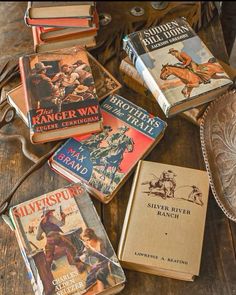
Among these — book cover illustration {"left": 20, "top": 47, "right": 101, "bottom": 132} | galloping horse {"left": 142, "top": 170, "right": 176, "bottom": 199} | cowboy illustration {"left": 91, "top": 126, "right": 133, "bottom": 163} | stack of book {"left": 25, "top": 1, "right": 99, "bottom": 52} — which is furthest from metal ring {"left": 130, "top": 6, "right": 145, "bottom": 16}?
galloping horse {"left": 142, "top": 170, "right": 176, "bottom": 199}

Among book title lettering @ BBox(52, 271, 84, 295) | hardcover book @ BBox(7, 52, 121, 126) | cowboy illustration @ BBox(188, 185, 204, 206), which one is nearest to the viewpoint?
book title lettering @ BBox(52, 271, 84, 295)

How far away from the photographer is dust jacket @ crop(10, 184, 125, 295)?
82cm

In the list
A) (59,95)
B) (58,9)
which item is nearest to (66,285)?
(59,95)

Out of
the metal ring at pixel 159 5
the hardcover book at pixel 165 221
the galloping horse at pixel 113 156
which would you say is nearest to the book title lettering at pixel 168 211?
the hardcover book at pixel 165 221

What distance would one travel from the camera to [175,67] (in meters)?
1.02

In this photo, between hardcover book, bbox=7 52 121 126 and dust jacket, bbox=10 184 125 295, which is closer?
dust jacket, bbox=10 184 125 295

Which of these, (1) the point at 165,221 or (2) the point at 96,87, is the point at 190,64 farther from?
(1) the point at 165,221

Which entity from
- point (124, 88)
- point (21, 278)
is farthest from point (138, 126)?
point (21, 278)

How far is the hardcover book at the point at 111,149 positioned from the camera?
94 centimetres

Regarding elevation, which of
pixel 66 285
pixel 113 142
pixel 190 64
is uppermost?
pixel 190 64

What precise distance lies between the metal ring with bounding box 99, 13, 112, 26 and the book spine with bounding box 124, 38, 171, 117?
0.18 meters

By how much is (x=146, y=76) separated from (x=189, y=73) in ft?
0.30

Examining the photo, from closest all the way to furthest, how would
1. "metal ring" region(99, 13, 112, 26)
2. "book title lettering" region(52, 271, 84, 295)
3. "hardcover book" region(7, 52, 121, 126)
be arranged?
"book title lettering" region(52, 271, 84, 295)
"hardcover book" region(7, 52, 121, 126)
"metal ring" region(99, 13, 112, 26)

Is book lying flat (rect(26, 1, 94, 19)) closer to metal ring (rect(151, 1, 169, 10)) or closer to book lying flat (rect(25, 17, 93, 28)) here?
book lying flat (rect(25, 17, 93, 28))
